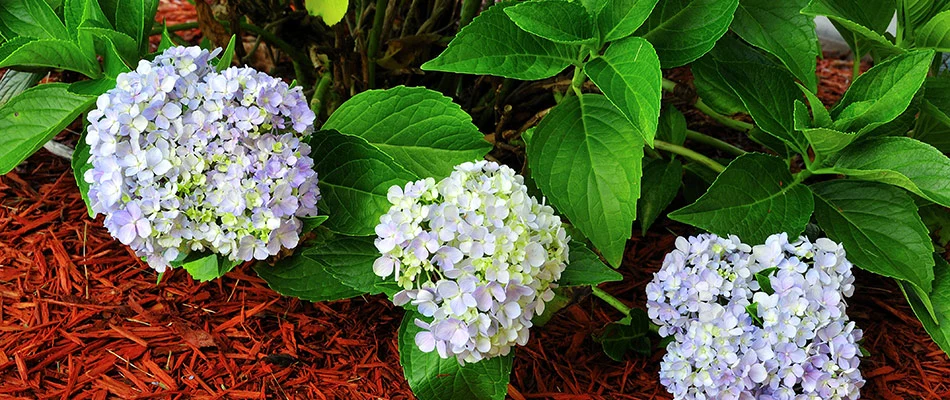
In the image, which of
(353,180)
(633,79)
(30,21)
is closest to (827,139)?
(633,79)

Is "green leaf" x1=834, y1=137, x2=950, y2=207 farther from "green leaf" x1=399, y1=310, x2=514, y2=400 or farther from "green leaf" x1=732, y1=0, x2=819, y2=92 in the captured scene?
"green leaf" x1=399, y1=310, x2=514, y2=400

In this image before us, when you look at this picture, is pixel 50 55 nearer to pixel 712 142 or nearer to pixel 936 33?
pixel 712 142

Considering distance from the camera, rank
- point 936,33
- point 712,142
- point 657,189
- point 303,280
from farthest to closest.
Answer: point 712,142 < point 657,189 < point 936,33 < point 303,280

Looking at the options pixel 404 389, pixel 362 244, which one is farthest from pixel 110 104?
pixel 404 389

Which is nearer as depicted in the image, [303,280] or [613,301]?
[303,280]

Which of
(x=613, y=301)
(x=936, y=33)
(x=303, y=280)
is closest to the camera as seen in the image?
(x=303, y=280)

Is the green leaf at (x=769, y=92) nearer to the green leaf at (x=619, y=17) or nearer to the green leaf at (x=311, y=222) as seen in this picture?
the green leaf at (x=619, y=17)

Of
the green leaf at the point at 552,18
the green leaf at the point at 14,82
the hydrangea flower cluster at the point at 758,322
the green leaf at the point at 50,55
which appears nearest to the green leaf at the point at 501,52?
the green leaf at the point at 552,18
